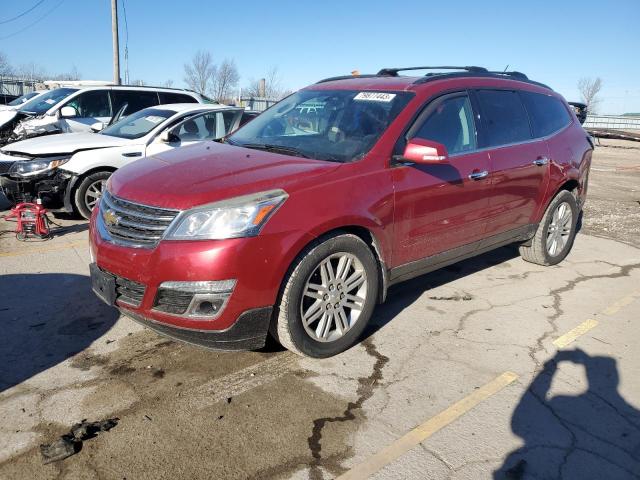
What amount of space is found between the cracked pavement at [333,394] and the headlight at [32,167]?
2.18 meters

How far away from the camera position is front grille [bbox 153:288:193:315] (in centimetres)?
296

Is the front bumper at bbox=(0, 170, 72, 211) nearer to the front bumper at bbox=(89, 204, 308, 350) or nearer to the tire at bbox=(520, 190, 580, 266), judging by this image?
the front bumper at bbox=(89, 204, 308, 350)

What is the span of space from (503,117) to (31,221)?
203 inches

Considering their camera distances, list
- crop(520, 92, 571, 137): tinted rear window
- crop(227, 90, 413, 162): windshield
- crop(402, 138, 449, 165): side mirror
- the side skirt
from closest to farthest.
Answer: crop(402, 138, 449, 165): side mirror < crop(227, 90, 413, 162): windshield < the side skirt < crop(520, 92, 571, 137): tinted rear window

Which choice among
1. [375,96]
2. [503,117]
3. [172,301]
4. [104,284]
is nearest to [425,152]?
[375,96]

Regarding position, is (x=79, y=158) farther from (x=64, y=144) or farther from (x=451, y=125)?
(x=451, y=125)

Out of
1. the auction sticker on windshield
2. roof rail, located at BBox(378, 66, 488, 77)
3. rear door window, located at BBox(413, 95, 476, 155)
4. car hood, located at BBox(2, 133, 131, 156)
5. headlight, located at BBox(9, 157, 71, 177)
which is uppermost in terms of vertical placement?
roof rail, located at BBox(378, 66, 488, 77)

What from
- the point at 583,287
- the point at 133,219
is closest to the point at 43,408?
the point at 133,219

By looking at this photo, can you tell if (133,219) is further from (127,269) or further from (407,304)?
(407,304)

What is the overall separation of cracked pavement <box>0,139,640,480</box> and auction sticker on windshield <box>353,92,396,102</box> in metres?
1.69

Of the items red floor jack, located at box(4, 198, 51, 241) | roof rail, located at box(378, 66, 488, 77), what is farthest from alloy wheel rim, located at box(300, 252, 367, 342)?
red floor jack, located at box(4, 198, 51, 241)

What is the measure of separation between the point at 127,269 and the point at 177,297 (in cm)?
36

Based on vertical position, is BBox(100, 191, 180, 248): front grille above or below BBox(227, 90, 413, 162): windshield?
below

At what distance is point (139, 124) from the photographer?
761 cm
